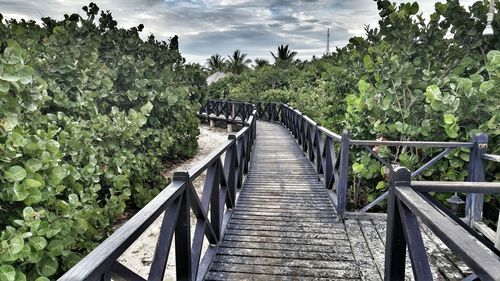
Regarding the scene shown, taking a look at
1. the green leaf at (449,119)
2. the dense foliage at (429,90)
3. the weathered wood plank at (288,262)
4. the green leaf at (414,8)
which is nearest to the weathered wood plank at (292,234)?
the weathered wood plank at (288,262)

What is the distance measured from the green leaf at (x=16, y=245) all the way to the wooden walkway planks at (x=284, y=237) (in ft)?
4.28

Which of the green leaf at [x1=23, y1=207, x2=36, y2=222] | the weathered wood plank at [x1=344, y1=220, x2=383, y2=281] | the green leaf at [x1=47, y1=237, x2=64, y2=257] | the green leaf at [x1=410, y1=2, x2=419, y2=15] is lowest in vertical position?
the weathered wood plank at [x1=344, y1=220, x2=383, y2=281]

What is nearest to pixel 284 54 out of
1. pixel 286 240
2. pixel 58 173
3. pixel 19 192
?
pixel 286 240

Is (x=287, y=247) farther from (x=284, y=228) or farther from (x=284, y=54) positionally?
(x=284, y=54)

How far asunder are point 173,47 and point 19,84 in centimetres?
606

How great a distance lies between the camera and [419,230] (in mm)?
1356

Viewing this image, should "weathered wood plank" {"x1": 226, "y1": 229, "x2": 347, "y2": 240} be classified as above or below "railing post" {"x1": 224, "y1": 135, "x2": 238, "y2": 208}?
below

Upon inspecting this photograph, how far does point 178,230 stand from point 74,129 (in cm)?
221

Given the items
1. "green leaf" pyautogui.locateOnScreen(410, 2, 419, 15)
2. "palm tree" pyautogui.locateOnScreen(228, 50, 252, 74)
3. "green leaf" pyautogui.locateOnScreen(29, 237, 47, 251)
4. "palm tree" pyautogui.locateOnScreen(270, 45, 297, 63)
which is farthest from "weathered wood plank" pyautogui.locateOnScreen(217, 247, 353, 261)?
"palm tree" pyautogui.locateOnScreen(228, 50, 252, 74)

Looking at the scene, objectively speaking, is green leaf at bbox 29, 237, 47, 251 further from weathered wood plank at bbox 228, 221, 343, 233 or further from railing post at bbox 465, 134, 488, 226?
railing post at bbox 465, 134, 488, 226

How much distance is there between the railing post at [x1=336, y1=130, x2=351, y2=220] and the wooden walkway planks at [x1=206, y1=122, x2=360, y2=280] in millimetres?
177

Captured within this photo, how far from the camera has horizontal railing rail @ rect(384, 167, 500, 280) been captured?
0.88m

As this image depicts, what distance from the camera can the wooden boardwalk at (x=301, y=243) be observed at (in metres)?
2.54

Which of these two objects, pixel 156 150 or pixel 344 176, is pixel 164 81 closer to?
pixel 156 150
